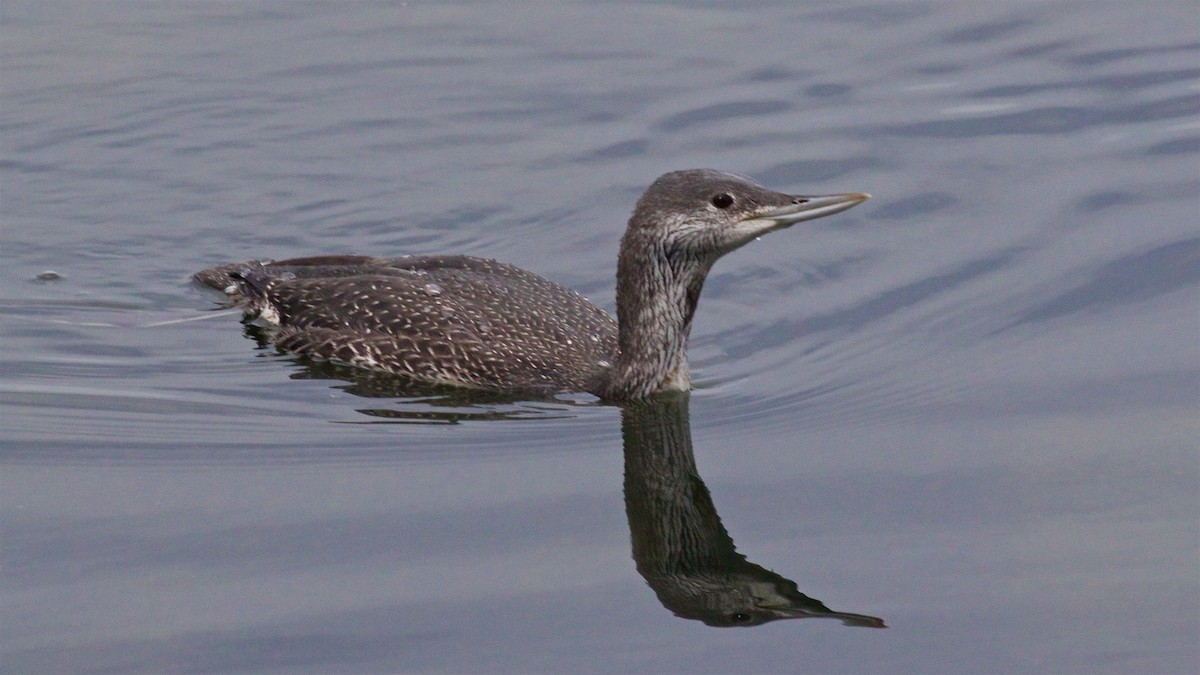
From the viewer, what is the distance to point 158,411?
9.48 metres

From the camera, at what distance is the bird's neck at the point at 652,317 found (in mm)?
9344

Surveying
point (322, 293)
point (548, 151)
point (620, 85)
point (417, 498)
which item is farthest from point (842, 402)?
point (620, 85)

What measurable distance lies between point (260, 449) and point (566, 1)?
299 inches

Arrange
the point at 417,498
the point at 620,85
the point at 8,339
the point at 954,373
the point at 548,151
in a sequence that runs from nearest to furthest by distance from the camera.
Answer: the point at 417,498 → the point at 954,373 → the point at 8,339 → the point at 548,151 → the point at 620,85

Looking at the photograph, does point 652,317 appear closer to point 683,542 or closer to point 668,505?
point 668,505

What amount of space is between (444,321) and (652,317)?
121 cm

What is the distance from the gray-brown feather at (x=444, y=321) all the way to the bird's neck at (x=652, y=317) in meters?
0.22

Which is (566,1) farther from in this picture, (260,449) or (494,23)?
(260,449)

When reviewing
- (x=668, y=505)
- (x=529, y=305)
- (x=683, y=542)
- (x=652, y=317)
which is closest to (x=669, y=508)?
(x=668, y=505)

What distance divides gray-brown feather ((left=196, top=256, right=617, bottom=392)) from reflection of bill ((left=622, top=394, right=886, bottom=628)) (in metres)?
0.58

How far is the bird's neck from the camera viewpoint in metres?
9.34

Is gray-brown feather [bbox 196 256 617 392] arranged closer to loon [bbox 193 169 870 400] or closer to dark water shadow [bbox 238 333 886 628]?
loon [bbox 193 169 870 400]

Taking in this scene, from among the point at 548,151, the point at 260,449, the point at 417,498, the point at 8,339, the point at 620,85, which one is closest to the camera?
the point at 417,498

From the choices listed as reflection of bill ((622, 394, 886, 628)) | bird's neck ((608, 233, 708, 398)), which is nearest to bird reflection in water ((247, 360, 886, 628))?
reflection of bill ((622, 394, 886, 628))
